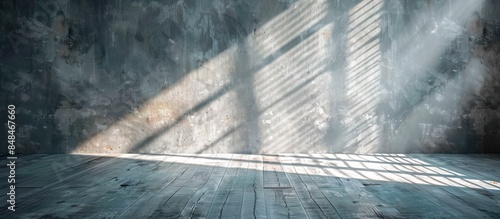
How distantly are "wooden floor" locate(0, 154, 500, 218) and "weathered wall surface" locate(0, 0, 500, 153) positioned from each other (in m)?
0.44

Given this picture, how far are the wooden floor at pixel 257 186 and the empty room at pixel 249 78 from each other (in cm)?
42

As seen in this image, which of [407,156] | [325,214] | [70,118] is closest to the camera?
[325,214]

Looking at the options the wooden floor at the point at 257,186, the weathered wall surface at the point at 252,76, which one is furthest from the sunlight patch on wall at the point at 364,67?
the wooden floor at the point at 257,186

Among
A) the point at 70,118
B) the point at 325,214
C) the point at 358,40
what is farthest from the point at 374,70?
the point at 70,118

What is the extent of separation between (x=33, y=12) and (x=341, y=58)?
4445mm

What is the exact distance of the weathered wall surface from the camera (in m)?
5.52

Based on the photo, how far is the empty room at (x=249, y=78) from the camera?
5520 millimetres

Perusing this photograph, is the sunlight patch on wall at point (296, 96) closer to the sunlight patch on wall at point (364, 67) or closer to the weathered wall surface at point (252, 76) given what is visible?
the weathered wall surface at point (252, 76)

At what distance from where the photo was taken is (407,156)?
5250 mm

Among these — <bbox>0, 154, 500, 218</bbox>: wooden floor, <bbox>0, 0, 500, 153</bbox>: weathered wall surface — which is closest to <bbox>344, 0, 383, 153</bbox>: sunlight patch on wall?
<bbox>0, 0, 500, 153</bbox>: weathered wall surface

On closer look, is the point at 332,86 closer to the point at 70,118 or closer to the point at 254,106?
the point at 254,106

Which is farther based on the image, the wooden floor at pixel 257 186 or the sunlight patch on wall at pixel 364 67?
Result: the sunlight patch on wall at pixel 364 67

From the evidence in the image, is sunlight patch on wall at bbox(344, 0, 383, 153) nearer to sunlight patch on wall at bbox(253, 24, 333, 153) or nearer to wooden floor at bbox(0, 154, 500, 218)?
sunlight patch on wall at bbox(253, 24, 333, 153)

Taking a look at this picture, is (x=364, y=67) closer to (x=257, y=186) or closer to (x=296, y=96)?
(x=296, y=96)
